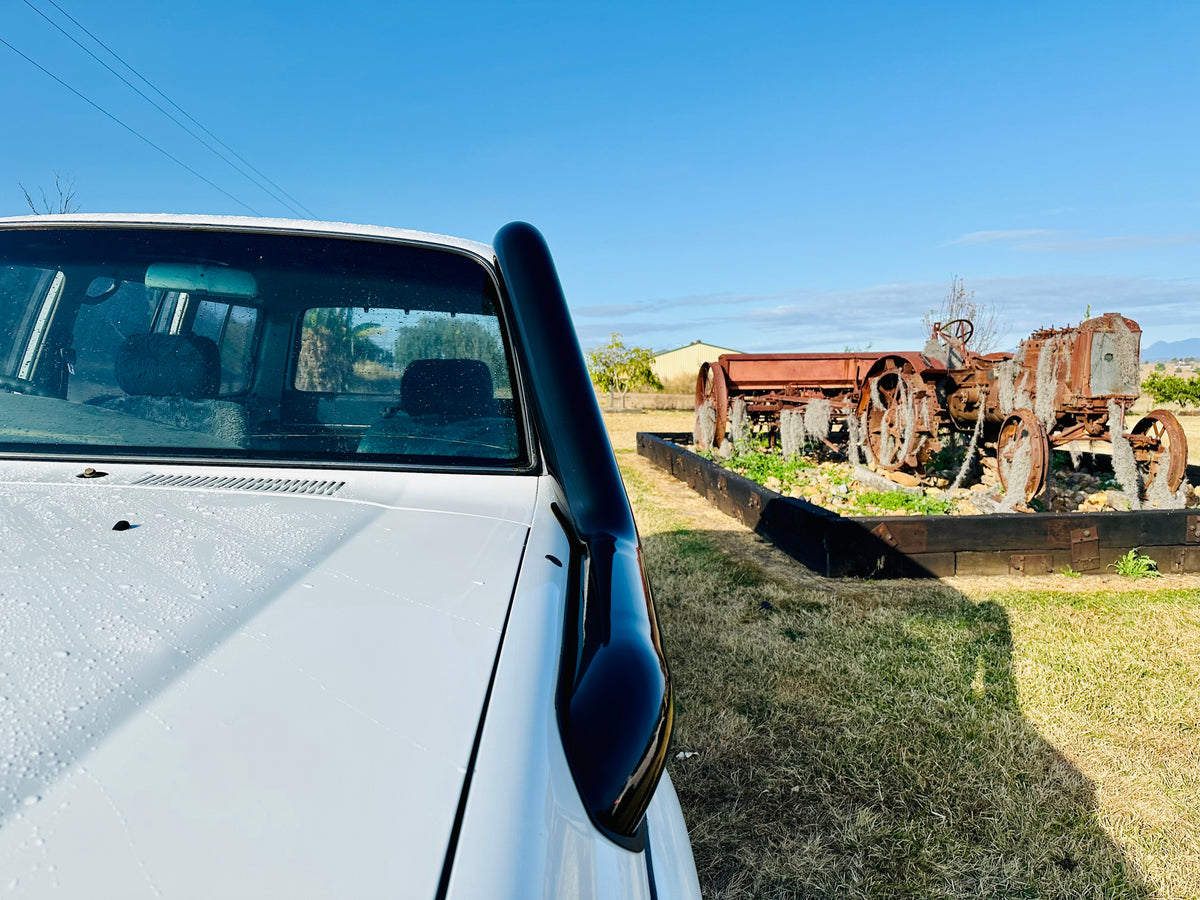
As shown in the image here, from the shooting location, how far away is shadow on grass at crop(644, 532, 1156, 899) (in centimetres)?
229

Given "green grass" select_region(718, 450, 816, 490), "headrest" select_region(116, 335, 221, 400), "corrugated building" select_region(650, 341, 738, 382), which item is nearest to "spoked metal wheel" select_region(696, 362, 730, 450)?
"green grass" select_region(718, 450, 816, 490)

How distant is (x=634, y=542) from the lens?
3.86 feet

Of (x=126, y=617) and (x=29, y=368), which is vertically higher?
(x=29, y=368)

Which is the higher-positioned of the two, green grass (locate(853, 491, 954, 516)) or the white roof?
the white roof

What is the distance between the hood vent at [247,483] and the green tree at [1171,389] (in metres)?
30.9

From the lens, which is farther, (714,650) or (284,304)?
(714,650)

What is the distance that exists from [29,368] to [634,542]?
4.55 ft

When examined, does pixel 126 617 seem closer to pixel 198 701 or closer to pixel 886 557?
pixel 198 701

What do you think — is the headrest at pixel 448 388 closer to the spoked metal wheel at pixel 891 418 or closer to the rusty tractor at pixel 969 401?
the rusty tractor at pixel 969 401

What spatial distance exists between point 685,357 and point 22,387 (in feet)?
187

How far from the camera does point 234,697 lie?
690mm

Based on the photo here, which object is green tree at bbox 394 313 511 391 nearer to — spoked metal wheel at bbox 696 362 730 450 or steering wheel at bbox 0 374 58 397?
steering wheel at bbox 0 374 58 397

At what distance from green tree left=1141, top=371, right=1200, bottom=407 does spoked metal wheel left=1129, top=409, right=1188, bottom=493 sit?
2341 centimetres

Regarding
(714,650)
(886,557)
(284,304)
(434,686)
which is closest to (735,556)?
(886,557)
